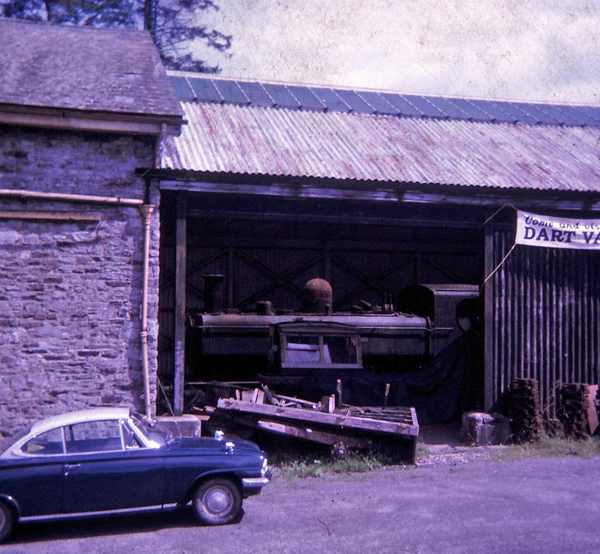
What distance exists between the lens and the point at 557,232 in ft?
39.6

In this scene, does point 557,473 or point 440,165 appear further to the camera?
point 440,165

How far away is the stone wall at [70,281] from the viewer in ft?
31.8

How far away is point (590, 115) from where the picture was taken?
19219 mm

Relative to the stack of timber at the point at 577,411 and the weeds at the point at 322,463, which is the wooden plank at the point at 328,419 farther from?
the stack of timber at the point at 577,411

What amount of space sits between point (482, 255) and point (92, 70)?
7546 millimetres

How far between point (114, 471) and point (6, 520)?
1.09m

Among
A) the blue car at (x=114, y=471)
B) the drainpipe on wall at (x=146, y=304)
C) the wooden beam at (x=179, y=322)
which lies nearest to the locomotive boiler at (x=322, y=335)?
the wooden beam at (x=179, y=322)

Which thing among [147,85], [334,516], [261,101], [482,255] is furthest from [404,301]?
[334,516]

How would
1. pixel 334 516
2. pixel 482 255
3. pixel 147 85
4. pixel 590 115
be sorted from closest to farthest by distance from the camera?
pixel 334 516 → pixel 147 85 → pixel 482 255 → pixel 590 115

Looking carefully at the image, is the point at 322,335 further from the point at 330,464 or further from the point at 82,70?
the point at 82,70

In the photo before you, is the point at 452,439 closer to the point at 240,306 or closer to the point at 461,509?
the point at 461,509

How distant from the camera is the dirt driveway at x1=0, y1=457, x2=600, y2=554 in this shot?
618 cm

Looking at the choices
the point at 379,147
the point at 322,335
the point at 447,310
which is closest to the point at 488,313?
the point at 447,310

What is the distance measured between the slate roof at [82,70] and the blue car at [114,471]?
4980 mm
